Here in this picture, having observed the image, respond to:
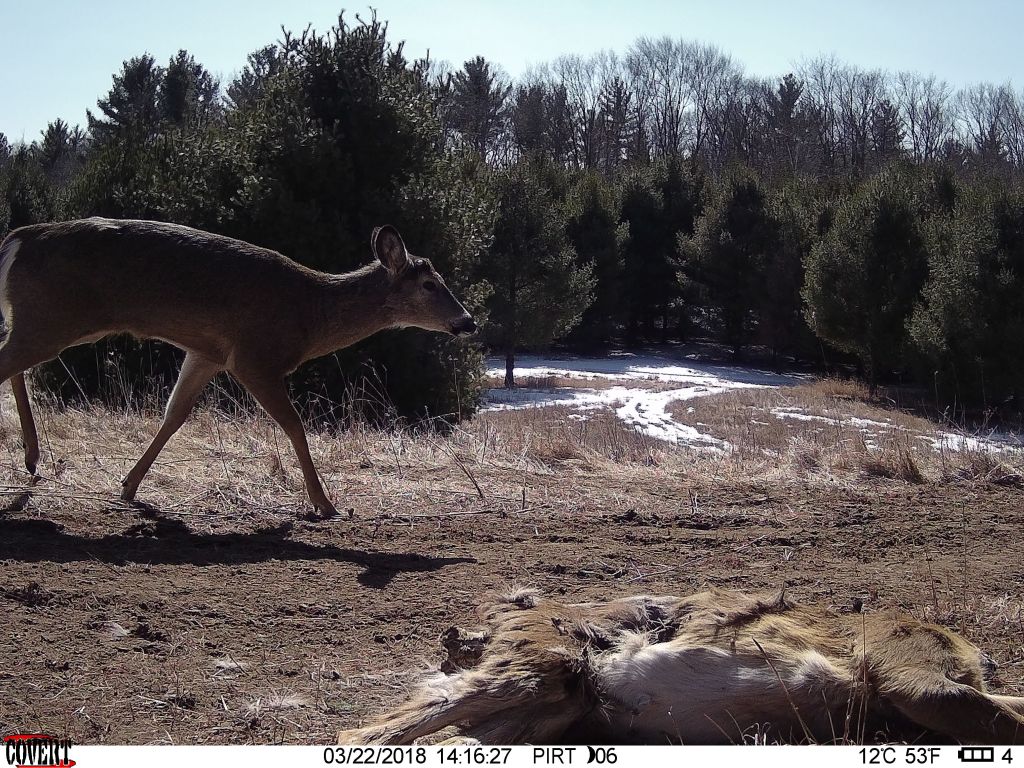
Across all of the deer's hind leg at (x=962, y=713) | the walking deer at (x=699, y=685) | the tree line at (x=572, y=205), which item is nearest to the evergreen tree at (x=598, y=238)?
the tree line at (x=572, y=205)

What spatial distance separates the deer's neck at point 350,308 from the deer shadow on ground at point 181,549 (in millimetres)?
1535

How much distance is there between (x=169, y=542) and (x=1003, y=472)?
5962 mm

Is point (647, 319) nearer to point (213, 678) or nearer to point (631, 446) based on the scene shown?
point (631, 446)

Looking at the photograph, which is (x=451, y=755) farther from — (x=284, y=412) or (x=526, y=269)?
(x=526, y=269)

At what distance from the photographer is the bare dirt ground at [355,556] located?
3.46m

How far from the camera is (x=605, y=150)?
7144 cm

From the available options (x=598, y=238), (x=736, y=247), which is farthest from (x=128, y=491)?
(x=736, y=247)

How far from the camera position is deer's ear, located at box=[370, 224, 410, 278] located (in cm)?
701

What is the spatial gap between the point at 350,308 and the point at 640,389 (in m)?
25.6

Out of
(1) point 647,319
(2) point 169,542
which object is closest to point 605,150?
(1) point 647,319

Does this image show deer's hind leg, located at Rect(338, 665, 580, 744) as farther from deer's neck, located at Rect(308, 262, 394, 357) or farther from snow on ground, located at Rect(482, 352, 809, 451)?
snow on ground, located at Rect(482, 352, 809, 451)

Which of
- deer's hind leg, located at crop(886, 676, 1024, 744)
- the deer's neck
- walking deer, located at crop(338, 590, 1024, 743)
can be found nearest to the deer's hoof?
the deer's neck

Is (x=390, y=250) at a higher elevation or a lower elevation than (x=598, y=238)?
lower

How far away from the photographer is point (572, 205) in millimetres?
41219
